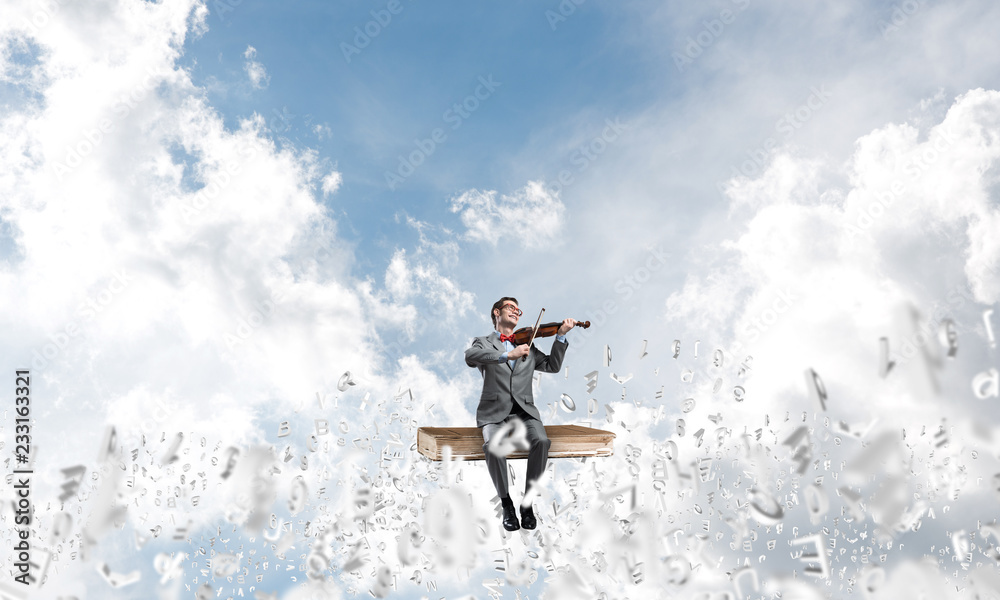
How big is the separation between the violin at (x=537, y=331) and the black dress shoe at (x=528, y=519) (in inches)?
61.0

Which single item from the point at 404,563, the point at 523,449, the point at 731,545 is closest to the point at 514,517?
the point at 523,449

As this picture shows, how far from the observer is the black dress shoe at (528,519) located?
5.70 metres

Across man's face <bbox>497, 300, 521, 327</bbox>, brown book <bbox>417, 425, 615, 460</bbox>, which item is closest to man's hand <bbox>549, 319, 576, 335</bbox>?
man's face <bbox>497, 300, 521, 327</bbox>

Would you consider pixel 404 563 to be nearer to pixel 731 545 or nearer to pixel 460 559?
pixel 460 559

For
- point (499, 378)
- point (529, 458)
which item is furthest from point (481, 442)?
point (499, 378)

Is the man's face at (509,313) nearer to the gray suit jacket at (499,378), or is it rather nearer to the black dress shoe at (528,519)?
the gray suit jacket at (499,378)

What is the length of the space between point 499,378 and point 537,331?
1.95ft

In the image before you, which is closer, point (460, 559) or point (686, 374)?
point (460, 559)

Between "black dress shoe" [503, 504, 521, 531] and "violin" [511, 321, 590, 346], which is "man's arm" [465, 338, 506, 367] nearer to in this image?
"violin" [511, 321, 590, 346]

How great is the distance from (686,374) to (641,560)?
66.0 inches

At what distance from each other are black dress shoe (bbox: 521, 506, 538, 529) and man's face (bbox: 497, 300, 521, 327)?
181 centimetres

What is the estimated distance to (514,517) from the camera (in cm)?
573

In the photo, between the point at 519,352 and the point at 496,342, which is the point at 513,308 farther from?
the point at 519,352

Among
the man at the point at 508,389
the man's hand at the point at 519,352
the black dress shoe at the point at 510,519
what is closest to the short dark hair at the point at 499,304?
the man at the point at 508,389
